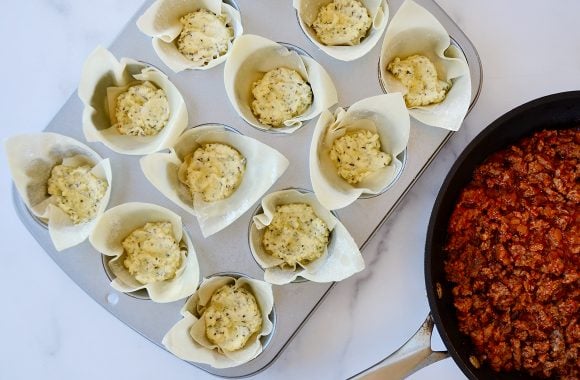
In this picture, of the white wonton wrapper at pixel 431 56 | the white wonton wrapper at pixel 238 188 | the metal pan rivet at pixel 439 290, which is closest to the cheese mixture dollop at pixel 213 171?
the white wonton wrapper at pixel 238 188

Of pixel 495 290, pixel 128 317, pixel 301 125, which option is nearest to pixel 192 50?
pixel 301 125

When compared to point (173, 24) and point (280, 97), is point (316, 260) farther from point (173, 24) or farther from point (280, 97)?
point (173, 24)

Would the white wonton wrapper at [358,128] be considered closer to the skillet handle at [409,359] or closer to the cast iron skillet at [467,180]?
the cast iron skillet at [467,180]

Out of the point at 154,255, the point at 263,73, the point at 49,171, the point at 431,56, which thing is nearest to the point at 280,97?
the point at 263,73

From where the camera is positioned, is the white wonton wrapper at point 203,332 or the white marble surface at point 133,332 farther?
the white marble surface at point 133,332

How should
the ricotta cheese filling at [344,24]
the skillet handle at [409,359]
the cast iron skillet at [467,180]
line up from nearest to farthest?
the cast iron skillet at [467,180] < the skillet handle at [409,359] < the ricotta cheese filling at [344,24]

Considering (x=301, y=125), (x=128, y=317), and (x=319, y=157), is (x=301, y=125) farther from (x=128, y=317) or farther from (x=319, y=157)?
(x=128, y=317)
